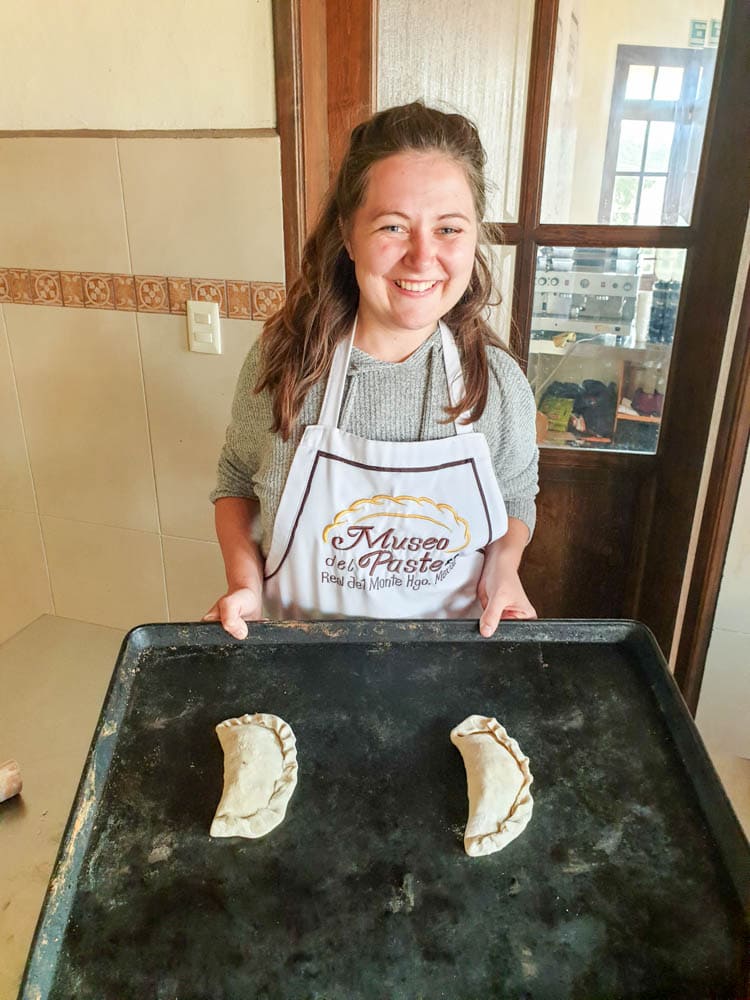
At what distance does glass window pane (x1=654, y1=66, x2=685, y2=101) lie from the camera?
1.19 metres

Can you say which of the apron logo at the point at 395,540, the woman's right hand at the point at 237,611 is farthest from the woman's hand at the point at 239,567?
the apron logo at the point at 395,540

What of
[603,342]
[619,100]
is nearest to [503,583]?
[603,342]

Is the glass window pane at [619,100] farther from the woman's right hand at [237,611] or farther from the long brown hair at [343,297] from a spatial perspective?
the woman's right hand at [237,611]

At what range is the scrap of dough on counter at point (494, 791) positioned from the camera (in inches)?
27.0

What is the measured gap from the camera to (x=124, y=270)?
1.45 meters

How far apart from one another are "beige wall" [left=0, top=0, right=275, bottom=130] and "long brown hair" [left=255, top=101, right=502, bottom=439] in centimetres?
48

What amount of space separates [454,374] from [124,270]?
0.86 metres

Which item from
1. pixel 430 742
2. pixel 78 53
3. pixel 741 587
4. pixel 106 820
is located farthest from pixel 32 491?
pixel 741 587

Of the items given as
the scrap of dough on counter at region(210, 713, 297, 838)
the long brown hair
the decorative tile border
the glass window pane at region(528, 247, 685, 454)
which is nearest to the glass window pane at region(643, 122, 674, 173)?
the glass window pane at region(528, 247, 685, 454)

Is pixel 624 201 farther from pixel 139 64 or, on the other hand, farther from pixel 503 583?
pixel 139 64

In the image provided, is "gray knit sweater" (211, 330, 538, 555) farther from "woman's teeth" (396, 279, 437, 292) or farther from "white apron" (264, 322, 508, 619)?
"woman's teeth" (396, 279, 437, 292)

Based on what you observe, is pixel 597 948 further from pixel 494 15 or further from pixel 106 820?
pixel 494 15

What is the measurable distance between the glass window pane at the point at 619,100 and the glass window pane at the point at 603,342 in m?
0.08

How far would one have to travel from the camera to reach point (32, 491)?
174cm
